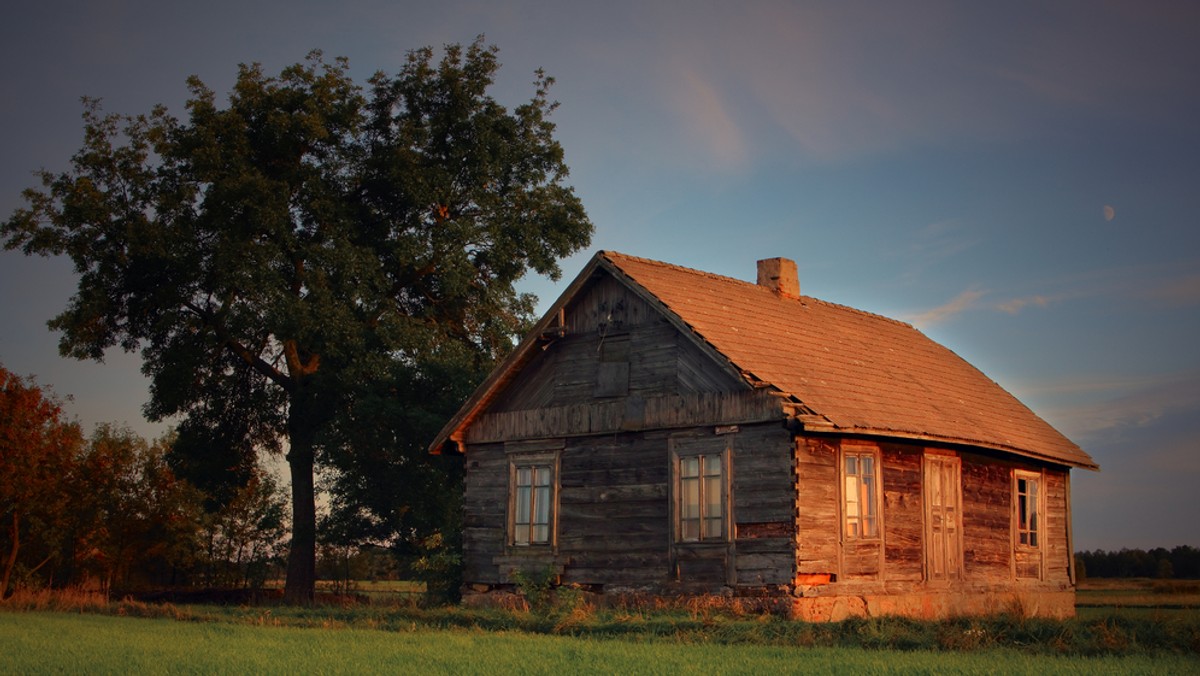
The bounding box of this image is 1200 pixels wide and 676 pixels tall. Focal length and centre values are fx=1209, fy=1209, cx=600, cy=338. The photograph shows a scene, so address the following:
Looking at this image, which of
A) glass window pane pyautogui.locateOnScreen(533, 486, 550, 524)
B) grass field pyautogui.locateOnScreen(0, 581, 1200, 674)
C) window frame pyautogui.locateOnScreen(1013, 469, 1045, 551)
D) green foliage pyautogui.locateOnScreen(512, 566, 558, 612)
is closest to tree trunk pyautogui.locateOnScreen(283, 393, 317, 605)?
glass window pane pyautogui.locateOnScreen(533, 486, 550, 524)

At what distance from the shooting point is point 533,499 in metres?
26.1

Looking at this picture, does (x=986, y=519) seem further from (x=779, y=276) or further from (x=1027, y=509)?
(x=779, y=276)

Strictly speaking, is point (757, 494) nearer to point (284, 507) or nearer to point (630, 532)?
point (630, 532)

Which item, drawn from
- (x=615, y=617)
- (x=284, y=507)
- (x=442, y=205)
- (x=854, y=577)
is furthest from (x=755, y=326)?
(x=284, y=507)

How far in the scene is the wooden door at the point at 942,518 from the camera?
24.6 metres

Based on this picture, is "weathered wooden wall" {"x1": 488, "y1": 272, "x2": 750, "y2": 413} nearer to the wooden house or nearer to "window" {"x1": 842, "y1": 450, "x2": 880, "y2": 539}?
the wooden house

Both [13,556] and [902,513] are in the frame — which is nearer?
[902,513]

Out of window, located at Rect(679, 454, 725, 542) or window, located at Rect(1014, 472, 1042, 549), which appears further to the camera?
window, located at Rect(1014, 472, 1042, 549)

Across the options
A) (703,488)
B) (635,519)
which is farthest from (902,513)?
(635,519)

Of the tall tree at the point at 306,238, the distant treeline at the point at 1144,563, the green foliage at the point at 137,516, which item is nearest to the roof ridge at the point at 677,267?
the tall tree at the point at 306,238

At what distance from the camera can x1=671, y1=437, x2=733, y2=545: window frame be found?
892 inches

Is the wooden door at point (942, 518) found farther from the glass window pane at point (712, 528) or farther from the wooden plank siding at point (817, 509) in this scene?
the glass window pane at point (712, 528)

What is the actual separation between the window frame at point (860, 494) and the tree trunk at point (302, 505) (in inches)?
729

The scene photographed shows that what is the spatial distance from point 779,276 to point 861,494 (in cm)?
736
